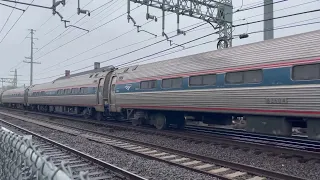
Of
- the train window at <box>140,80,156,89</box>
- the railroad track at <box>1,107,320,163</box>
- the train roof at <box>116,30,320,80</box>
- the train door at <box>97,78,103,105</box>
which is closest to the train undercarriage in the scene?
the railroad track at <box>1,107,320,163</box>

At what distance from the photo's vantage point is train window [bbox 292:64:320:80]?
28.0 feet

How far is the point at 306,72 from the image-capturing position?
879cm

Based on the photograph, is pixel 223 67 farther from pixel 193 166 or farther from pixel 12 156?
pixel 12 156

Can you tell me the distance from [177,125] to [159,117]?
1036 millimetres

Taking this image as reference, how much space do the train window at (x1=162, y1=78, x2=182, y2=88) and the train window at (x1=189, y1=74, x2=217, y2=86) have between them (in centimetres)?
73

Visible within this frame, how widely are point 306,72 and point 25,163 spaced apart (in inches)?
323

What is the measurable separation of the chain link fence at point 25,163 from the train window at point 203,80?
29.4 feet

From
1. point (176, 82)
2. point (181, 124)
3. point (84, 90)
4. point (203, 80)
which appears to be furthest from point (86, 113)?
point (203, 80)

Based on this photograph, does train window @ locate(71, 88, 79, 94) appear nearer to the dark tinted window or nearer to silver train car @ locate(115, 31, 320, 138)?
silver train car @ locate(115, 31, 320, 138)

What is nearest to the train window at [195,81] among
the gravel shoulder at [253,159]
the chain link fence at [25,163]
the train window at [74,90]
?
the gravel shoulder at [253,159]

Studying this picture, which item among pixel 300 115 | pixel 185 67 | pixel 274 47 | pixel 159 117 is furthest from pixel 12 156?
pixel 159 117

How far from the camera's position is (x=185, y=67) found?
44.1 feet

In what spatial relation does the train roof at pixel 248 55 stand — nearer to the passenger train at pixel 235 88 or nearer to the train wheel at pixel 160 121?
the passenger train at pixel 235 88

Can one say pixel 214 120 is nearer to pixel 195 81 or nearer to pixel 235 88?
pixel 195 81
